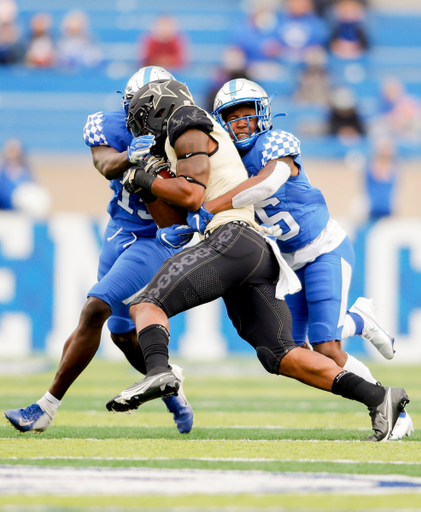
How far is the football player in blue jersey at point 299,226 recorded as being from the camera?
166 inches

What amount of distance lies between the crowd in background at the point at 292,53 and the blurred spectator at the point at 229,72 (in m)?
0.02

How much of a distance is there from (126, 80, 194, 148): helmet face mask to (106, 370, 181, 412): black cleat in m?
1.21

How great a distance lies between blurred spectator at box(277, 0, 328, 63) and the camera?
44.2ft

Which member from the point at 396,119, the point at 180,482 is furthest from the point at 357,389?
the point at 396,119

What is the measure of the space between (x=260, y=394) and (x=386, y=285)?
9.47ft

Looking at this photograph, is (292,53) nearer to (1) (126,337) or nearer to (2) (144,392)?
(1) (126,337)

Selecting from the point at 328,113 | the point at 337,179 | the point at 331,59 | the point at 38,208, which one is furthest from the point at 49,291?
the point at 331,59

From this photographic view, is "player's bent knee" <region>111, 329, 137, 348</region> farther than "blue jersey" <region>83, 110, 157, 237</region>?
Yes

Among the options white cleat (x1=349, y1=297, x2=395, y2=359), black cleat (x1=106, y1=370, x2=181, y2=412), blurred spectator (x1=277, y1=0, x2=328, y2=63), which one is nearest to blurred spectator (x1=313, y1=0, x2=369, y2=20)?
blurred spectator (x1=277, y1=0, x2=328, y2=63)

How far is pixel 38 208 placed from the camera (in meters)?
10.4

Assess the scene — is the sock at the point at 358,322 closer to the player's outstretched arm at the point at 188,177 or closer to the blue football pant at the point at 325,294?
the blue football pant at the point at 325,294

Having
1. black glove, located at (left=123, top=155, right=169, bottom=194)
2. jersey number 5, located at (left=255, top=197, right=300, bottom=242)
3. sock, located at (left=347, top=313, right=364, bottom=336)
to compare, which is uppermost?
black glove, located at (left=123, top=155, right=169, bottom=194)

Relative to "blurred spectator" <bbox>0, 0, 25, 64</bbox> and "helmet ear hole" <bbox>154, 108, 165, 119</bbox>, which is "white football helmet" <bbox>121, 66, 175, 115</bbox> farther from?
"blurred spectator" <bbox>0, 0, 25, 64</bbox>

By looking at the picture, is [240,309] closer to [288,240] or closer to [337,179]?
[288,240]
